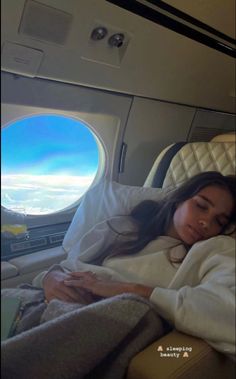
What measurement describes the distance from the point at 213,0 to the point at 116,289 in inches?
34.8

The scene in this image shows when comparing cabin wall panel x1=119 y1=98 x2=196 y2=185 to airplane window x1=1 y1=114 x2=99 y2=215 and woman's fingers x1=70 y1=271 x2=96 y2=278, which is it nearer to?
airplane window x1=1 y1=114 x2=99 y2=215

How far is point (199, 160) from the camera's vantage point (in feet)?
3.08

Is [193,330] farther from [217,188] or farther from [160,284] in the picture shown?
[217,188]

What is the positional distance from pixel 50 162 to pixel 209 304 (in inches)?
20.2

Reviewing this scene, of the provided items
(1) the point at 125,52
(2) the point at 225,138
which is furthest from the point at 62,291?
(1) the point at 125,52

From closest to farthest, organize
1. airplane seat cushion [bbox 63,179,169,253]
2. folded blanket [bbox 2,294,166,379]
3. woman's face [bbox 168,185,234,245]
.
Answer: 1. folded blanket [bbox 2,294,166,379]
2. woman's face [bbox 168,185,234,245]
3. airplane seat cushion [bbox 63,179,169,253]

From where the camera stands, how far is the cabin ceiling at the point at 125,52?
897 mm

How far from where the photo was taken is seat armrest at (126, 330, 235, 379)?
73 cm

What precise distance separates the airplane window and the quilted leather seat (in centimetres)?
19

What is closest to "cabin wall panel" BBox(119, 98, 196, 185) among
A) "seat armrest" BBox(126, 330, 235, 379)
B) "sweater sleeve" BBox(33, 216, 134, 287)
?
"sweater sleeve" BBox(33, 216, 134, 287)

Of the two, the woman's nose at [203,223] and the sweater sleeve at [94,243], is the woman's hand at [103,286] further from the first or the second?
the woman's nose at [203,223]

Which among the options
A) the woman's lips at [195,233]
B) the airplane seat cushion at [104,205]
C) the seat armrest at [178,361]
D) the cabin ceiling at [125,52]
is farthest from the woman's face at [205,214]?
the cabin ceiling at [125,52]

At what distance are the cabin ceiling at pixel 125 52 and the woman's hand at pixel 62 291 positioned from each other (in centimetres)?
50

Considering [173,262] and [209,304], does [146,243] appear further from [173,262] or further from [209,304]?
[209,304]
